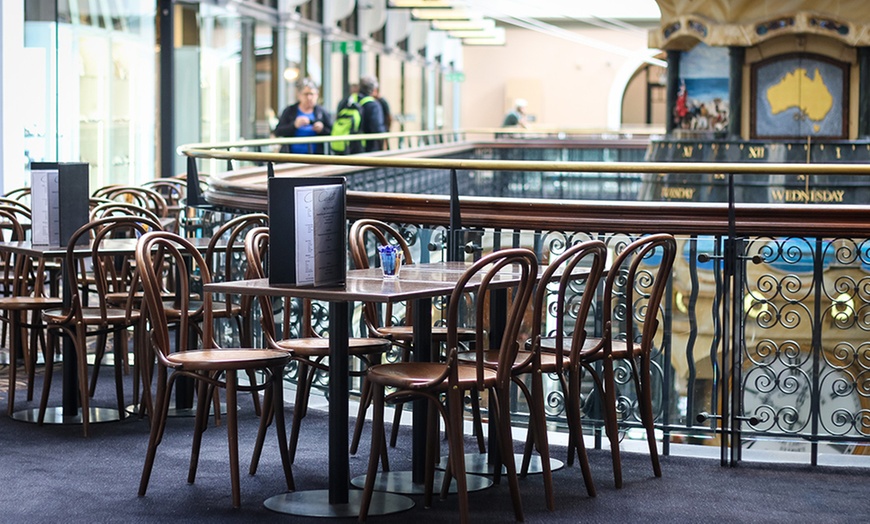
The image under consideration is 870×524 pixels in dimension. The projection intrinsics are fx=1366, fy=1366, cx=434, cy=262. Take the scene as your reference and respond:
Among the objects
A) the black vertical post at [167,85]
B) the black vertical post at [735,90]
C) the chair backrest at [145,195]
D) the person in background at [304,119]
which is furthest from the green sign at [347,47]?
the chair backrest at [145,195]

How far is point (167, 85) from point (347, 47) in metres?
7.80

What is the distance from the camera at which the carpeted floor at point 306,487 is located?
4.15 metres

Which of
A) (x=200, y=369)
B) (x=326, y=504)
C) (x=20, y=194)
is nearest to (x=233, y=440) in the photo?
(x=200, y=369)

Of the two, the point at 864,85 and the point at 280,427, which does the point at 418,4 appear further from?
the point at 280,427

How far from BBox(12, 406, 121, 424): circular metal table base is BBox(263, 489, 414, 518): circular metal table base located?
1479 millimetres

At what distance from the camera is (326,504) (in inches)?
164

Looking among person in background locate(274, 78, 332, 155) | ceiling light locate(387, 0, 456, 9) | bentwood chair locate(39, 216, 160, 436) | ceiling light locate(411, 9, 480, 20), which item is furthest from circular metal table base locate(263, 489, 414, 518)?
ceiling light locate(411, 9, 480, 20)

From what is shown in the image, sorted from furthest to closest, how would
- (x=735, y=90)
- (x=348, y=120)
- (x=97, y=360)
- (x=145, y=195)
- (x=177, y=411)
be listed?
(x=735, y=90) → (x=348, y=120) → (x=145, y=195) → (x=97, y=360) → (x=177, y=411)

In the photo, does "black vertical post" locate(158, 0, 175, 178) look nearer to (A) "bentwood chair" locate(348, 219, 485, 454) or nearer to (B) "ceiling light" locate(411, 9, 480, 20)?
(B) "ceiling light" locate(411, 9, 480, 20)

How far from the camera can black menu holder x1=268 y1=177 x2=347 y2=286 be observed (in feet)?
13.1

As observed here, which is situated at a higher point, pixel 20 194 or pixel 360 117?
pixel 360 117

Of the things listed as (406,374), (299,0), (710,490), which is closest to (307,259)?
(406,374)

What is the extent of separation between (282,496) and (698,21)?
11072 millimetres

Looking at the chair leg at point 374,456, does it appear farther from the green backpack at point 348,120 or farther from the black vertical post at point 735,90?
the black vertical post at point 735,90
